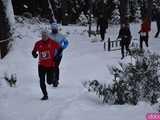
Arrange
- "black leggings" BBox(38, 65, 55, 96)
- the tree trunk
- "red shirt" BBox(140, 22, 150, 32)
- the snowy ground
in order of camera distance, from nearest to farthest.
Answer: the snowy ground < "black leggings" BBox(38, 65, 55, 96) < the tree trunk < "red shirt" BBox(140, 22, 150, 32)

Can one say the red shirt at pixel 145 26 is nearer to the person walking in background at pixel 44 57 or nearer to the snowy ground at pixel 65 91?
the snowy ground at pixel 65 91

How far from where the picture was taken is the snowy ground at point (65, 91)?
35.2ft

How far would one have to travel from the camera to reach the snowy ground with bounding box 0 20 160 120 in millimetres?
10739

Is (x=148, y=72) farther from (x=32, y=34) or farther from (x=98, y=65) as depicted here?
(x=32, y=34)

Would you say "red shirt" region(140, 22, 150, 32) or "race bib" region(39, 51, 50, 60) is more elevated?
"race bib" region(39, 51, 50, 60)

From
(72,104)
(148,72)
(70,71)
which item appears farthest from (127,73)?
(70,71)

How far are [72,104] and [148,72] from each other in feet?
6.12

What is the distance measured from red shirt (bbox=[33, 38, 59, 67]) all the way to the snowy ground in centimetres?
91

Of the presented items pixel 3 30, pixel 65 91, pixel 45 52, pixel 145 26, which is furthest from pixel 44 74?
pixel 145 26

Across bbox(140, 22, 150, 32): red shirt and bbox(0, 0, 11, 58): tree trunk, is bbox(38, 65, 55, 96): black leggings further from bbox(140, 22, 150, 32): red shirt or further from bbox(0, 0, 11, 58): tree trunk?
bbox(140, 22, 150, 32): red shirt

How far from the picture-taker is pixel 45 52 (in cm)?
1330

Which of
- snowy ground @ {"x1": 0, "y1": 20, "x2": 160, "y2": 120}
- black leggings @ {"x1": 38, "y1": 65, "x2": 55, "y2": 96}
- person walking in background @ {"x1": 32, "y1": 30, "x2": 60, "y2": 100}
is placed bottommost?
snowy ground @ {"x1": 0, "y1": 20, "x2": 160, "y2": 120}

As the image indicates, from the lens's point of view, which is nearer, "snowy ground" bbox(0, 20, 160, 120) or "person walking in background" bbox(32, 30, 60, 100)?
"snowy ground" bbox(0, 20, 160, 120)

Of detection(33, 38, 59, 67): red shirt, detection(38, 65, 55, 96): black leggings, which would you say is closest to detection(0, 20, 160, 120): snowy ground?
detection(38, 65, 55, 96): black leggings
